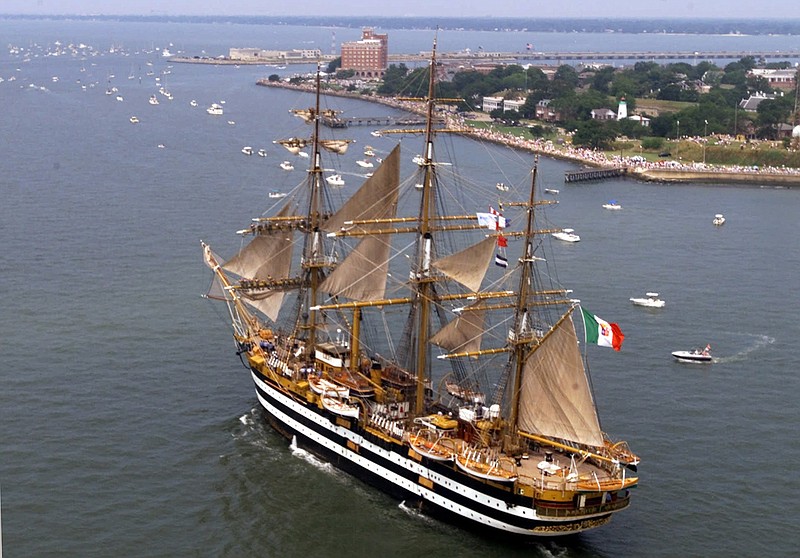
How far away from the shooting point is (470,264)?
42.0 meters

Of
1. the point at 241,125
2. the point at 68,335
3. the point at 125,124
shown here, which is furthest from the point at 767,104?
the point at 68,335

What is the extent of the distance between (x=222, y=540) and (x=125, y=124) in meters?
106

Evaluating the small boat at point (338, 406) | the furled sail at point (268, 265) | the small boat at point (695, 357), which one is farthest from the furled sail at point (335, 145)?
the small boat at point (695, 357)

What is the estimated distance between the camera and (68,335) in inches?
2125

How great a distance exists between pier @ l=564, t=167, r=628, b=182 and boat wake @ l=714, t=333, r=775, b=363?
167 ft

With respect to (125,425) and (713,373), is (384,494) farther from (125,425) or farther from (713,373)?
(713,373)

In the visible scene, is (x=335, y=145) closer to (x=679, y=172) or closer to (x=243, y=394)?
(x=243, y=394)

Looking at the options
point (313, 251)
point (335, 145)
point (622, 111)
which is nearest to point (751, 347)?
point (313, 251)

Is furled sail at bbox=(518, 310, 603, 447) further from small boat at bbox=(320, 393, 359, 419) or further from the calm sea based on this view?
small boat at bbox=(320, 393, 359, 419)

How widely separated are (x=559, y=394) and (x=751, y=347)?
20.8 m

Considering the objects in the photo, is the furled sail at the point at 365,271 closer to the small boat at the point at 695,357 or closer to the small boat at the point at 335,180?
the small boat at the point at 695,357

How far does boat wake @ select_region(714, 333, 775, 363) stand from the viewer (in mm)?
54094

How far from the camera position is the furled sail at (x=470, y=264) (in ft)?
136

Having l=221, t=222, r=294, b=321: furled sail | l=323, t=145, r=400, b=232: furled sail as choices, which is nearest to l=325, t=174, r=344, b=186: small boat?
l=221, t=222, r=294, b=321: furled sail
